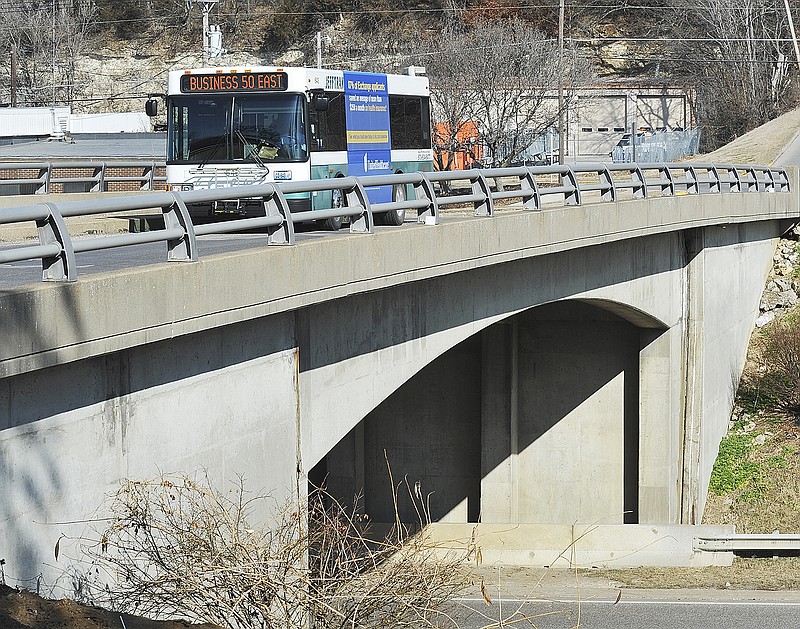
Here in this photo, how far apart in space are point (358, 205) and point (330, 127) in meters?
6.69

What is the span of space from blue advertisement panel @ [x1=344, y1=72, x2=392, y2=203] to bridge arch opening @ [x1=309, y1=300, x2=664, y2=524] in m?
6.35

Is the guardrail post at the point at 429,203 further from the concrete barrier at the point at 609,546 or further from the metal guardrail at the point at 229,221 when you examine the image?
the concrete barrier at the point at 609,546

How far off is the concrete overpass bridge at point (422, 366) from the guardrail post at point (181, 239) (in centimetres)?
→ 13

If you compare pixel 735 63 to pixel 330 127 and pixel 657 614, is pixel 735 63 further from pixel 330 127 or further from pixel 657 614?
pixel 657 614

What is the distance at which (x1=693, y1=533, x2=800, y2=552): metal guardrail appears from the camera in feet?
71.1

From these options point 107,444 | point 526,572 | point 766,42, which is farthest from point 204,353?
point 766,42

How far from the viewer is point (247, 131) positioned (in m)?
17.1

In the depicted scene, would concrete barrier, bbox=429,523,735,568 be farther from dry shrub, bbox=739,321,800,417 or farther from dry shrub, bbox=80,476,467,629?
dry shrub, bbox=80,476,467,629

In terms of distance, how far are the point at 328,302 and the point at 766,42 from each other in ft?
212

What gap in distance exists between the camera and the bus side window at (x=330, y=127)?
1741cm

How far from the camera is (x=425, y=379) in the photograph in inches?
1038

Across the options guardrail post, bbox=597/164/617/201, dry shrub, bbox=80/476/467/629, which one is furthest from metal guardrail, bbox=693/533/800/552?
dry shrub, bbox=80/476/467/629

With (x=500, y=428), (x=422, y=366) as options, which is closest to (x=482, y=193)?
(x=422, y=366)

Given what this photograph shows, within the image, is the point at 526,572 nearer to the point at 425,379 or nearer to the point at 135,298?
the point at 425,379
